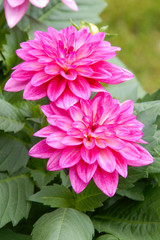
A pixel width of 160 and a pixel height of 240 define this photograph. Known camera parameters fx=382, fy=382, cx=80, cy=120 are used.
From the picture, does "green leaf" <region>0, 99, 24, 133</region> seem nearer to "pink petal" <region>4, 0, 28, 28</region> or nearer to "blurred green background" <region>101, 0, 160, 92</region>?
"pink petal" <region>4, 0, 28, 28</region>

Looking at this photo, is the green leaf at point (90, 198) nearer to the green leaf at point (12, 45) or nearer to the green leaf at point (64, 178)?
the green leaf at point (64, 178)

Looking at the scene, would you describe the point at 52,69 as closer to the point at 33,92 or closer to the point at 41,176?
the point at 33,92

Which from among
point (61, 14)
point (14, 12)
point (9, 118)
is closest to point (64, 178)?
point (9, 118)

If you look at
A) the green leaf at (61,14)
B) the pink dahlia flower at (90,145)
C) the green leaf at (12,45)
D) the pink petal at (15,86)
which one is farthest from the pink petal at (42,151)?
the green leaf at (61,14)

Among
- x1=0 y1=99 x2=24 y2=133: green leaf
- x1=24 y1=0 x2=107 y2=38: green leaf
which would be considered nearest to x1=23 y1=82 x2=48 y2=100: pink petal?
x1=0 y1=99 x2=24 y2=133: green leaf

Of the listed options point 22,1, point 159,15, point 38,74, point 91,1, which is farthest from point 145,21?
point 38,74

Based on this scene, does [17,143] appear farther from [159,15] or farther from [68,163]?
[159,15]
